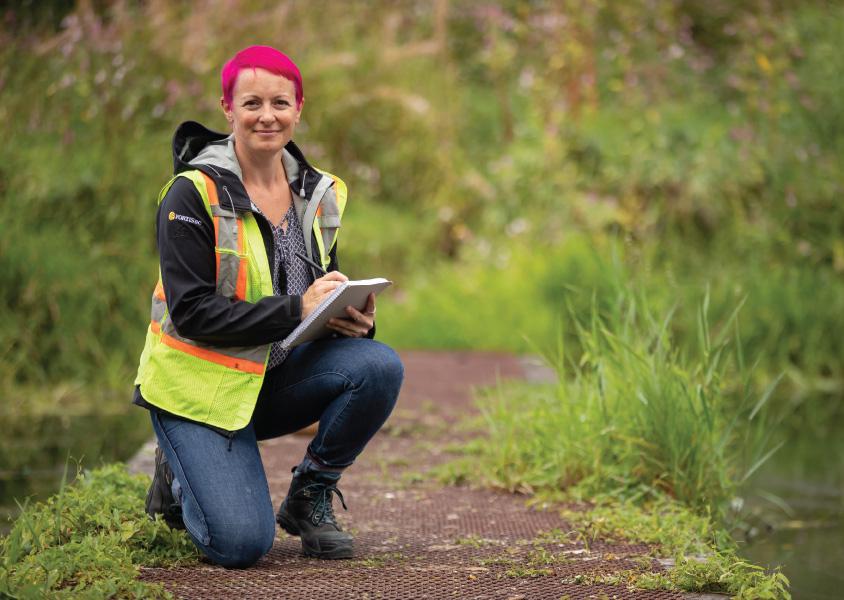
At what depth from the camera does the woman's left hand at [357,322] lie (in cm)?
353

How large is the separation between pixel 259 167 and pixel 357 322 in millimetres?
515

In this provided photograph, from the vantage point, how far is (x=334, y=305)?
334 cm

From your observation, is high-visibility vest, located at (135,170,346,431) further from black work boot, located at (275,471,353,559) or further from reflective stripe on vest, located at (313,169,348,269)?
black work boot, located at (275,471,353,559)

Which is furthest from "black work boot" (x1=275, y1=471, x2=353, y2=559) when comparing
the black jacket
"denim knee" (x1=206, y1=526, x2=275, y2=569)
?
the black jacket

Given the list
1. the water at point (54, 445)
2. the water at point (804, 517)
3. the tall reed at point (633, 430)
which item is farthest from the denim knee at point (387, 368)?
the water at point (54, 445)

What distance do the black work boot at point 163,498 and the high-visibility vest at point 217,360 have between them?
0.67 feet

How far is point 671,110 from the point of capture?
10.1m

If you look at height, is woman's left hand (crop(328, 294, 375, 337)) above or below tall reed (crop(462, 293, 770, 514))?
above

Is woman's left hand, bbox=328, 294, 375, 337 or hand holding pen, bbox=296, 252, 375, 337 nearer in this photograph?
hand holding pen, bbox=296, 252, 375, 337

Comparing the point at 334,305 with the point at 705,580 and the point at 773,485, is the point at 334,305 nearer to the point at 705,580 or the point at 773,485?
the point at 705,580

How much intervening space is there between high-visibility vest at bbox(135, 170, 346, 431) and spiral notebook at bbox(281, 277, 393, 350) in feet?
0.40

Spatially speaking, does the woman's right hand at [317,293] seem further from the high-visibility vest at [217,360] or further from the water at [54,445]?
the water at [54,445]

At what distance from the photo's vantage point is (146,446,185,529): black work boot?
11.4 feet

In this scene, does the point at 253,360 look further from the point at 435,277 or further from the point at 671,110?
the point at 671,110
